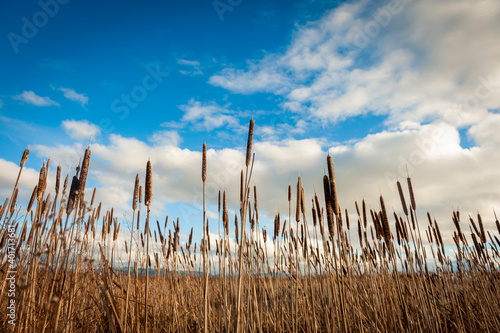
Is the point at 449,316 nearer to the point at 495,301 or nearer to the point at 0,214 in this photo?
the point at 495,301

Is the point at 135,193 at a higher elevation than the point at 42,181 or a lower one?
lower

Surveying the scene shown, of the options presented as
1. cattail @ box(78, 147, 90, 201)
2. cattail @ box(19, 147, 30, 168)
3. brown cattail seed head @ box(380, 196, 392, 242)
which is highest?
cattail @ box(19, 147, 30, 168)

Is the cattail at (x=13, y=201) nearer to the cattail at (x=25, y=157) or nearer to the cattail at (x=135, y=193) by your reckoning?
the cattail at (x=25, y=157)

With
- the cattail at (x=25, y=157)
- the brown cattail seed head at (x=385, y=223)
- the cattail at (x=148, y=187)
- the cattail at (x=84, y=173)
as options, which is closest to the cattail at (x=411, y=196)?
the brown cattail seed head at (x=385, y=223)

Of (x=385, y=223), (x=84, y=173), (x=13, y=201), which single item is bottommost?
(x=385, y=223)

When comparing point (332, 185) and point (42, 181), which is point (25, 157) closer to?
point (42, 181)

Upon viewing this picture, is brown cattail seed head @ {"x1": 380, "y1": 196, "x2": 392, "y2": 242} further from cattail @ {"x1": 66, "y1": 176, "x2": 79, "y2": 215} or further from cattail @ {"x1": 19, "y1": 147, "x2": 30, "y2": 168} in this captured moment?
cattail @ {"x1": 19, "y1": 147, "x2": 30, "y2": 168}

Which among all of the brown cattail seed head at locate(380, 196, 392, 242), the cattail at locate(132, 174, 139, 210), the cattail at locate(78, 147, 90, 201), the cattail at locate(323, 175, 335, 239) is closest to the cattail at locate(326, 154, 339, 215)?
the cattail at locate(323, 175, 335, 239)

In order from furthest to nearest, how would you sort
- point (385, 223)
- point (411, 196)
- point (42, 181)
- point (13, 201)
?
point (385, 223), point (411, 196), point (13, 201), point (42, 181)

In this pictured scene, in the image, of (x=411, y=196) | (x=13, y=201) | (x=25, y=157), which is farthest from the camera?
Result: (x=411, y=196)

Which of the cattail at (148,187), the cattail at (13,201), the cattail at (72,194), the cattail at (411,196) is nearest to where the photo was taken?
the cattail at (148,187)

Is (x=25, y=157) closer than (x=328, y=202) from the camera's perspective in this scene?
No

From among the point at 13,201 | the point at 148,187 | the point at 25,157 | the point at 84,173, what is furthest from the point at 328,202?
the point at 13,201

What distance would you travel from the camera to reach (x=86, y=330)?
3602mm
